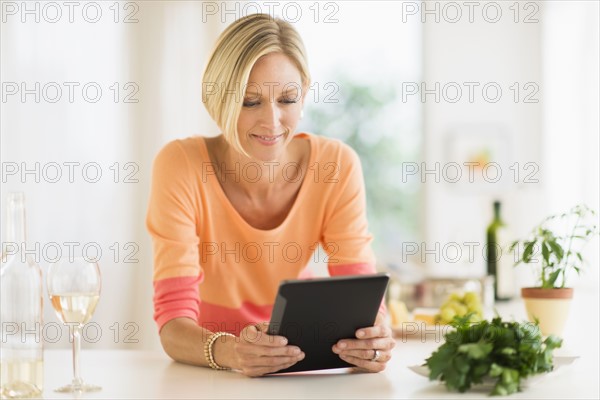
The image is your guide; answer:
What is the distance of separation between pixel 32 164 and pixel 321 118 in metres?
2.19

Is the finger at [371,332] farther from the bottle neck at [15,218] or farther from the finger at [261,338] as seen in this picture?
the bottle neck at [15,218]

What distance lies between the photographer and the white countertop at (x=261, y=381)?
1.35 meters

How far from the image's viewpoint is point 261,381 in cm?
150

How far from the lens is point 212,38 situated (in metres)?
4.75

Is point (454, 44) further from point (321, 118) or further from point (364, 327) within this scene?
point (364, 327)

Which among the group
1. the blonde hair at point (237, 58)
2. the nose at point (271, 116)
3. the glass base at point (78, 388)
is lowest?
the glass base at point (78, 388)

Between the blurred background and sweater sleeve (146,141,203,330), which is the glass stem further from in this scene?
the blurred background

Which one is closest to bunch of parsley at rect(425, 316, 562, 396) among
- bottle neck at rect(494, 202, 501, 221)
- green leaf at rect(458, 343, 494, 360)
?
green leaf at rect(458, 343, 494, 360)

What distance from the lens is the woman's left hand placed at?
1.54 m

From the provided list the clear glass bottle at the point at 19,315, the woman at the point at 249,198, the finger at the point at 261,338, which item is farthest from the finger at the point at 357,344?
the clear glass bottle at the point at 19,315

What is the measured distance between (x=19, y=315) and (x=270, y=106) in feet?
2.96

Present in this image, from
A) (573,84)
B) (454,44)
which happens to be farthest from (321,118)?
(573,84)

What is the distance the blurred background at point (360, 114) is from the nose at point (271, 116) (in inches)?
60.0

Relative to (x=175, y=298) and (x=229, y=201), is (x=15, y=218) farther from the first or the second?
(x=229, y=201)
